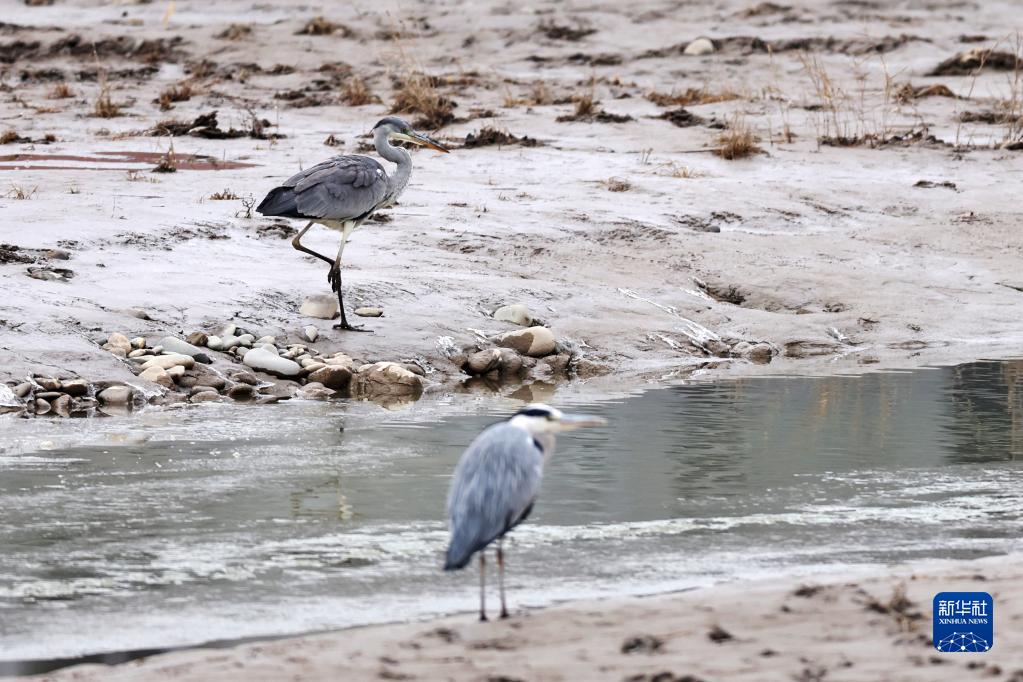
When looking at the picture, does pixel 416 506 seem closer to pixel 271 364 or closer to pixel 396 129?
pixel 271 364

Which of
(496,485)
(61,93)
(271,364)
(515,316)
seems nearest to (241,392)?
(271,364)

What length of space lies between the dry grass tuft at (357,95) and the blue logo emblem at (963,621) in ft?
45.1

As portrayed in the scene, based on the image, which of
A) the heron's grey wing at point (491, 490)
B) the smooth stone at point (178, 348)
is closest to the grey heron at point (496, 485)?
the heron's grey wing at point (491, 490)

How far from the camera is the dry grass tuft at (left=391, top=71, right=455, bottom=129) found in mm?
16391

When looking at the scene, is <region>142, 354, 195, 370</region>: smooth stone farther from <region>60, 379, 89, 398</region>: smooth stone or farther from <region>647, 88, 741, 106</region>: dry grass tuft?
<region>647, 88, 741, 106</region>: dry grass tuft

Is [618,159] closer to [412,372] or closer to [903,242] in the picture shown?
[903,242]

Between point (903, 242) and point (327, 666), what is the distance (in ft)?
31.9

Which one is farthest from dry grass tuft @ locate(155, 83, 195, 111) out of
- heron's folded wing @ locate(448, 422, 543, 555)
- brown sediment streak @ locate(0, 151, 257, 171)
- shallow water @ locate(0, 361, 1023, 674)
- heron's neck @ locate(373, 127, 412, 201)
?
heron's folded wing @ locate(448, 422, 543, 555)

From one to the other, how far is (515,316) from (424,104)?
21.6ft

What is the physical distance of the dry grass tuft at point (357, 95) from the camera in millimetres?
17719

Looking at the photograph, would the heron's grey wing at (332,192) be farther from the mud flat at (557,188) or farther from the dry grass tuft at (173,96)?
the dry grass tuft at (173,96)

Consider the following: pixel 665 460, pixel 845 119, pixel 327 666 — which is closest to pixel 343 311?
pixel 665 460

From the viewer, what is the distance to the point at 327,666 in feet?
14.0

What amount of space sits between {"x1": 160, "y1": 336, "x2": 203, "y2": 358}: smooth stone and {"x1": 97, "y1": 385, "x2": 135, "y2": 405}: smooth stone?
622mm
